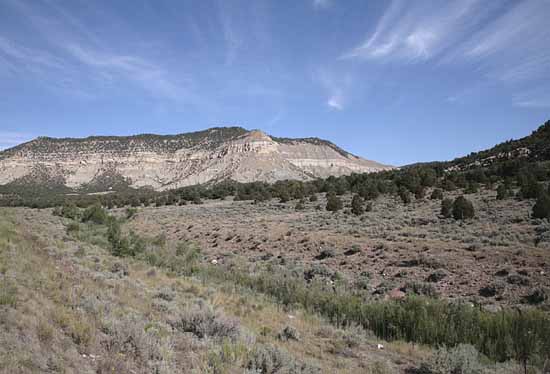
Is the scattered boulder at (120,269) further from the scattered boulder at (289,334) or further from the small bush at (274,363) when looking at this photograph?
the small bush at (274,363)

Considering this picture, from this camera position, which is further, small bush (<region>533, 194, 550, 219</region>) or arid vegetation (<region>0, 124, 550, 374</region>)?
small bush (<region>533, 194, 550, 219</region>)

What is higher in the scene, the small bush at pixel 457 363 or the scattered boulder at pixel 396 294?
the small bush at pixel 457 363

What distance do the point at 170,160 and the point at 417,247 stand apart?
129 m

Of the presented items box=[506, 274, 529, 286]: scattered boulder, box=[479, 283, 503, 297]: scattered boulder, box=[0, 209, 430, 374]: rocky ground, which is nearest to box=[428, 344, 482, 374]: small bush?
box=[0, 209, 430, 374]: rocky ground

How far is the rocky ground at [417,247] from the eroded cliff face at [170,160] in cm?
8552

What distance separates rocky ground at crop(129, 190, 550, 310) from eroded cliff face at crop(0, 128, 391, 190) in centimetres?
8552

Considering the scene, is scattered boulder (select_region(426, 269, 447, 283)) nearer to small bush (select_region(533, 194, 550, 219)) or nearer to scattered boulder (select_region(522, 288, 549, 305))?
scattered boulder (select_region(522, 288, 549, 305))

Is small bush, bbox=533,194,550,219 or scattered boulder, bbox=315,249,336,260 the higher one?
small bush, bbox=533,194,550,219

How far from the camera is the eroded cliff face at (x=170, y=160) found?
119 metres

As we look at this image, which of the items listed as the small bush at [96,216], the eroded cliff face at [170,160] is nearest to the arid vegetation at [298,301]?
the small bush at [96,216]

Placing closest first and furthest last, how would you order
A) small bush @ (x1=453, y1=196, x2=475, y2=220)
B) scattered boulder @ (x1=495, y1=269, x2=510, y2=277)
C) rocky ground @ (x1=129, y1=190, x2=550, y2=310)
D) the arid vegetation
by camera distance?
1. the arid vegetation
2. rocky ground @ (x1=129, y1=190, x2=550, y2=310)
3. scattered boulder @ (x1=495, y1=269, x2=510, y2=277)
4. small bush @ (x1=453, y1=196, x2=475, y2=220)

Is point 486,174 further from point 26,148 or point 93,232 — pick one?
point 26,148

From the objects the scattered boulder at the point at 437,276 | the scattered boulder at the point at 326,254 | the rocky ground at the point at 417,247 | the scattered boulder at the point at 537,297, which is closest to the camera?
the scattered boulder at the point at 537,297

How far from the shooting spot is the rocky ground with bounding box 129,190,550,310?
1109 cm
